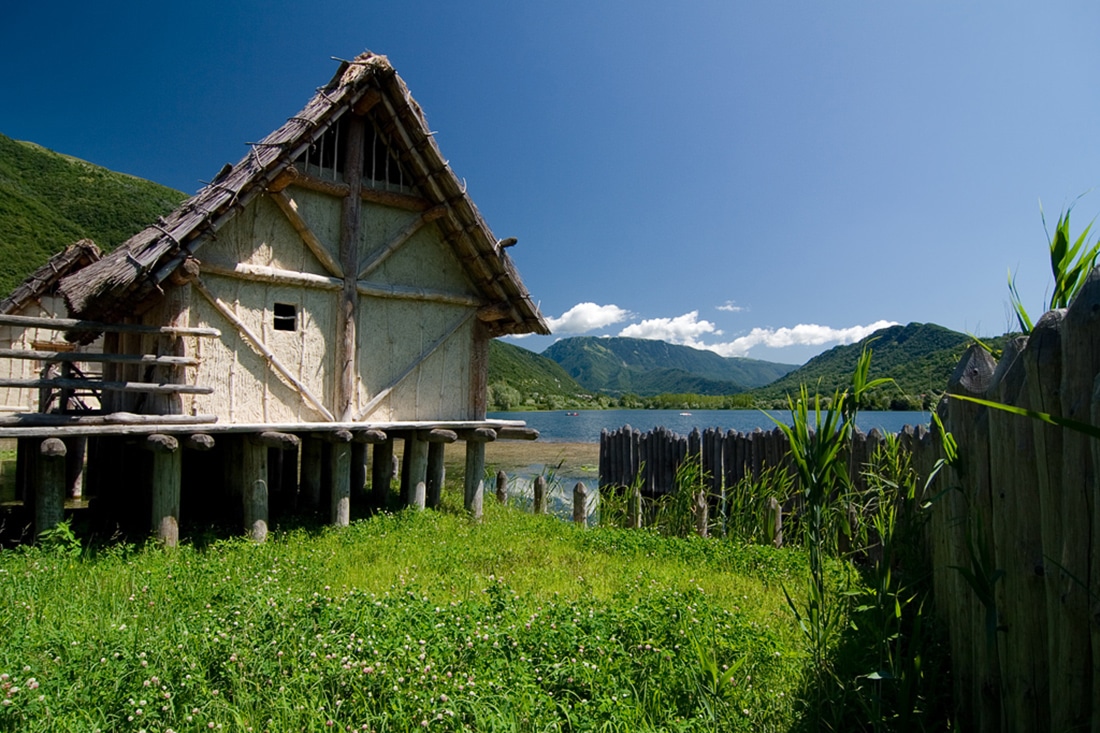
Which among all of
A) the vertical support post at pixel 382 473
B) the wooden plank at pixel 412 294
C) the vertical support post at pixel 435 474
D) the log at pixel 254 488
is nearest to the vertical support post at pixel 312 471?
the vertical support post at pixel 382 473

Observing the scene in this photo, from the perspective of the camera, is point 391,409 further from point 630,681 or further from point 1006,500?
Result: point 1006,500

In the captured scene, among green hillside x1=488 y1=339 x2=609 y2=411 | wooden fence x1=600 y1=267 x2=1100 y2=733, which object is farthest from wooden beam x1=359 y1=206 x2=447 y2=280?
green hillside x1=488 y1=339 x2=609 y2=411

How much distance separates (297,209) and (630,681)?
834 centimetres

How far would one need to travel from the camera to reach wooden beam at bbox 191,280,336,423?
28.2 ft

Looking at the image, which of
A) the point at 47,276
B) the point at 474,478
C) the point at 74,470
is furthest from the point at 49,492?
the point at 47,276

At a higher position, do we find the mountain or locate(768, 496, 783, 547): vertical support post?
the mountain

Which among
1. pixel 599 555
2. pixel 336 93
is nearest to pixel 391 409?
pixel 599 555

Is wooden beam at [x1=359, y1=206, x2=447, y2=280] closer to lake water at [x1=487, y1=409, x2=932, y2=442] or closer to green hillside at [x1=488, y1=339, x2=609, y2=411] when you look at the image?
lake water at [x1=487, y1=409, x2=932, y2=442]

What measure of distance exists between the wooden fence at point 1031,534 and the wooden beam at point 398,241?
8.56 metres

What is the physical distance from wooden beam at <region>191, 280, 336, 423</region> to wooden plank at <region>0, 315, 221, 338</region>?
345 millimetres

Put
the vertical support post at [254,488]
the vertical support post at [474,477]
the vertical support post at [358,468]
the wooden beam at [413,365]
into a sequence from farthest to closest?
the vertical support post at [358,468]
the vertical support post at [474,477]
the wooden beam at [413,365]
the vertical support post at [254,488]

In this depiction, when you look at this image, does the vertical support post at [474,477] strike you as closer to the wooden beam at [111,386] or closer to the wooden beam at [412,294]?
the wooden beam at [412,294]

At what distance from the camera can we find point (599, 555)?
8531 mm

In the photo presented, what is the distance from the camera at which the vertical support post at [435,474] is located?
11539 millimetres
